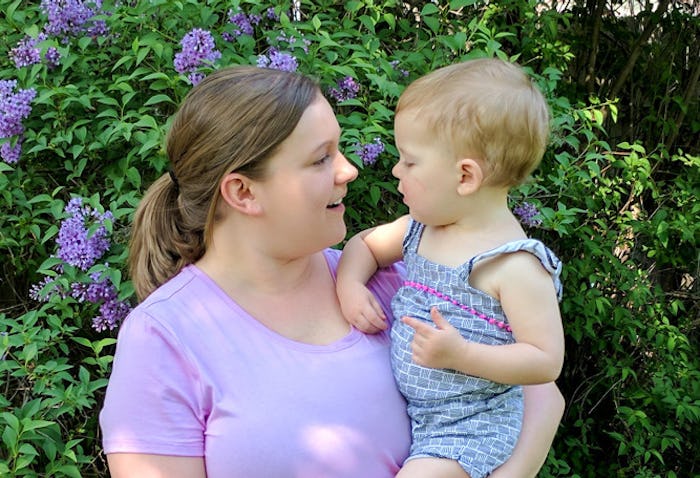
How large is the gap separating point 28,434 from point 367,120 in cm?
129

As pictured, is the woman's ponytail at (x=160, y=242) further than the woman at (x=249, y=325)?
Yes

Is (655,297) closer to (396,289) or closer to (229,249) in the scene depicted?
(396,289)

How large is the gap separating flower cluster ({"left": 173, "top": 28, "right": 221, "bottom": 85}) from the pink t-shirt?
31.6 inches

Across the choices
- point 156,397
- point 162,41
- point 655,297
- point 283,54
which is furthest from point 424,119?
point 655,297

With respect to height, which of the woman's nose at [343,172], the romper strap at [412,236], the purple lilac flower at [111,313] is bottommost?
the purple lilac flower at [111,313]

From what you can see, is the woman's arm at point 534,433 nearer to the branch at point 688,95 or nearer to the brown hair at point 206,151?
the brown hair at point 206,151

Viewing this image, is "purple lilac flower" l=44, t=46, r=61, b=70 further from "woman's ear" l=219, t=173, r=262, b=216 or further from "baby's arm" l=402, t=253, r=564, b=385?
"baby's arm" l=402, t=253, r=564, b=385

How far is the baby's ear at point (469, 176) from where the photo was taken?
1757 millimetres

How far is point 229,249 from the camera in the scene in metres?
1.95

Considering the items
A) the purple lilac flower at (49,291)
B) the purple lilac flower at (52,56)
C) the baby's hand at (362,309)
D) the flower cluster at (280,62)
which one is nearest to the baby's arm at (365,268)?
the baby's hand at (362,309)

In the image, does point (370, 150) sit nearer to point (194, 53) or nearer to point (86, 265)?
point (194, 53)

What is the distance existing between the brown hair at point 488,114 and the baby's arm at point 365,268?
330 millimetres

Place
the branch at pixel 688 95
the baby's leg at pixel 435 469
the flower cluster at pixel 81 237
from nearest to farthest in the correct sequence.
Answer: the baby's leg at pixel 435 469, the flower cluster at pixel 81 237, the branch at pixel 688 95

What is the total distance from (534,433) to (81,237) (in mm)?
1301
